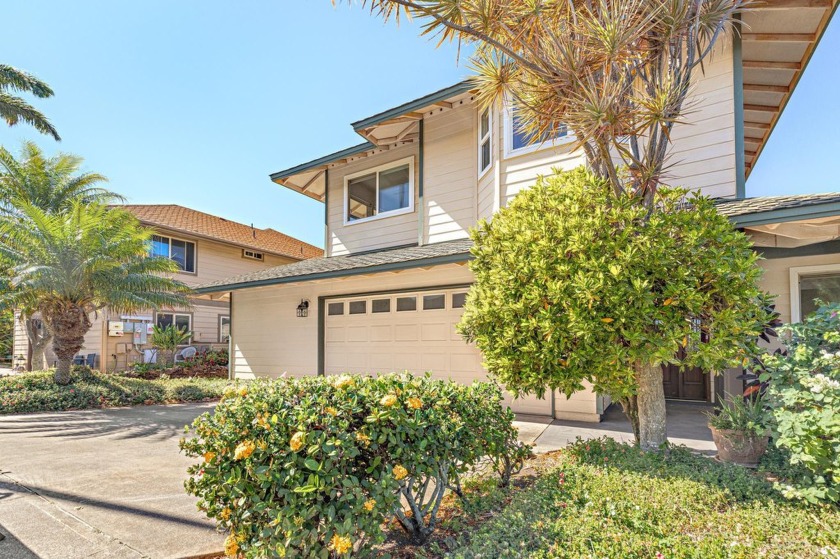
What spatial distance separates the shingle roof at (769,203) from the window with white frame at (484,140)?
13.2 ft

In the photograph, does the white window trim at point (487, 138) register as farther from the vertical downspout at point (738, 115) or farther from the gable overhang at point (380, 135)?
the vertical downspout at point (738, 115)

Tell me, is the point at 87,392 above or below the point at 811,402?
below

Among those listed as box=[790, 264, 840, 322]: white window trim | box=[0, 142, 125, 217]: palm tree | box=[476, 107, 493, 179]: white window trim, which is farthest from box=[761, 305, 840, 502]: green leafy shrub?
box=[0, 142, 125, 217]: palm tree

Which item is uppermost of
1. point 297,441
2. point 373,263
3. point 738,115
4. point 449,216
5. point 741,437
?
point 738,115

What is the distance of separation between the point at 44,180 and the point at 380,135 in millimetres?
12068

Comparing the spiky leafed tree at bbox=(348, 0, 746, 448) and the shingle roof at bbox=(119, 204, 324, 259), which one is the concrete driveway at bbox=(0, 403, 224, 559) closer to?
the spiky leafed tree at bbox=(348, 0, 746, 448)

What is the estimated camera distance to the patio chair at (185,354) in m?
15.5

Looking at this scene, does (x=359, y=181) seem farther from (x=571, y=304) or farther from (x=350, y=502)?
(x=350, y=502)

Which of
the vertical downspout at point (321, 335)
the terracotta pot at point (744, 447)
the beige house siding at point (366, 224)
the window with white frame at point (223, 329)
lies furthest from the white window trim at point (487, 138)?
the window with white frame at point (223, 329)

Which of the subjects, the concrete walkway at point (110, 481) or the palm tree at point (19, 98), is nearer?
the concrete walkway at point (110, 481)

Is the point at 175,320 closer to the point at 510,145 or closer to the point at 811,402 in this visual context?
the point at 510,145

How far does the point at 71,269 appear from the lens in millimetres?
9438

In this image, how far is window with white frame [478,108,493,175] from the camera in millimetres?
8330

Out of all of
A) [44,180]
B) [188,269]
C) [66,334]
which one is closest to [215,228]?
[188,269]
